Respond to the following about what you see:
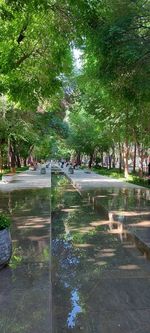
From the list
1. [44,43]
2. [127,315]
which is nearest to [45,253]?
[127,315]

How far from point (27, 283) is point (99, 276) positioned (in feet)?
5.27

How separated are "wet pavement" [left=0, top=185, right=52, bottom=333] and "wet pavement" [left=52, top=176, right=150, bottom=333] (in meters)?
0.31

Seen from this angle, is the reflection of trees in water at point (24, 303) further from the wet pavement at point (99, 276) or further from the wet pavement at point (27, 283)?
the wet pavement at point (99, 276)

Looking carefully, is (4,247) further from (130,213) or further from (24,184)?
(24,184)

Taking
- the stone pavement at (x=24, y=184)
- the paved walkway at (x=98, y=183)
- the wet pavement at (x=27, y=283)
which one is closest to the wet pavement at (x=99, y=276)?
the wet pavement at (x=27, y=283)

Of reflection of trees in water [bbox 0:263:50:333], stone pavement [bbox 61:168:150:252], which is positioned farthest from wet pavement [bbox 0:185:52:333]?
stone pavement [bbox 61:168:150:252]

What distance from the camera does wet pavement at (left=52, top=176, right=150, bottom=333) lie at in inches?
223

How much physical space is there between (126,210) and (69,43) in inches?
230

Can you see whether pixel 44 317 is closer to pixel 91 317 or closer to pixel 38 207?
pixel 91 317

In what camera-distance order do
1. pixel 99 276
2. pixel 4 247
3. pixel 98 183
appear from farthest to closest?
pixel 98 183 → pixel 99 276 → pixel 4 247

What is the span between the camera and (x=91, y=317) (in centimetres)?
580

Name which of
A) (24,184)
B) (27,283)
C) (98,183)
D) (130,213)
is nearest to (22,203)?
(130,213)

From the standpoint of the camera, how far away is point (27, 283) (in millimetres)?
6438

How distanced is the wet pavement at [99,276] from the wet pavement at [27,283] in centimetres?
31
